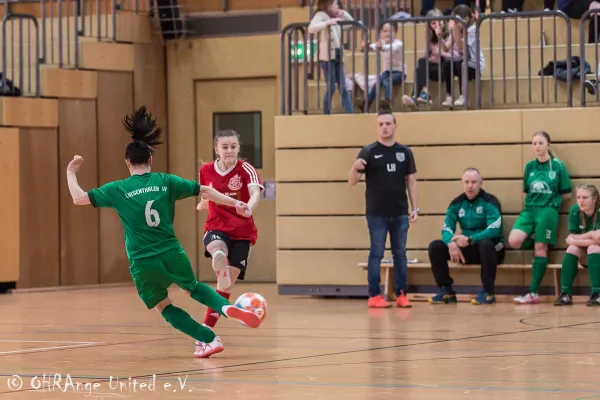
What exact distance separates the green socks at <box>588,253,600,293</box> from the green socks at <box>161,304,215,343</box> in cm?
539

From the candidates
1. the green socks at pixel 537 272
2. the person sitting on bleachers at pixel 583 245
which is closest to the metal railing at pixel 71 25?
the green socks at pixel 537 272

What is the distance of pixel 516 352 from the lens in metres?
7.15

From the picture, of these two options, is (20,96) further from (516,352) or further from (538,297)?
(516,352)

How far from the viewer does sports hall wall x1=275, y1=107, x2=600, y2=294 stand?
12180 millimetres

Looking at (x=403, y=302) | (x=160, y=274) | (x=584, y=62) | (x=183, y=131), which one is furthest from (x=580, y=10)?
(x=160, y=274)

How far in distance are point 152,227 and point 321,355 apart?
4.43ft

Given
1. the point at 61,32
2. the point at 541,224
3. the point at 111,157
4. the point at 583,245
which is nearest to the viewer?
the point at 583,245

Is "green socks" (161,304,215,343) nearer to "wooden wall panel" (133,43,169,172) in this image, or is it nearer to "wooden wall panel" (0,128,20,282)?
"wooden wall panel" (0,128,20,282)

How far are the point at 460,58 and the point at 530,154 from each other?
4.54 feet

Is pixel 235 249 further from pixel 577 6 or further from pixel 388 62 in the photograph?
pixel 577 6

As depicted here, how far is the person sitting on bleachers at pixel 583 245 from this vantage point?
1124cm

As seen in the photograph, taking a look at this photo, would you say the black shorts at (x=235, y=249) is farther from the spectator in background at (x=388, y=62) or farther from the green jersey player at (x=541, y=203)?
the spectator in background at (x=388, y=62)

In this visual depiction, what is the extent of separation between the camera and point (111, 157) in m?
15.9

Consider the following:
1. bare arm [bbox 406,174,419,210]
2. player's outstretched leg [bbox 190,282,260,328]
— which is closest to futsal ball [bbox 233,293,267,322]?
player's outstretched leg [bbox 190,282,260,328]
